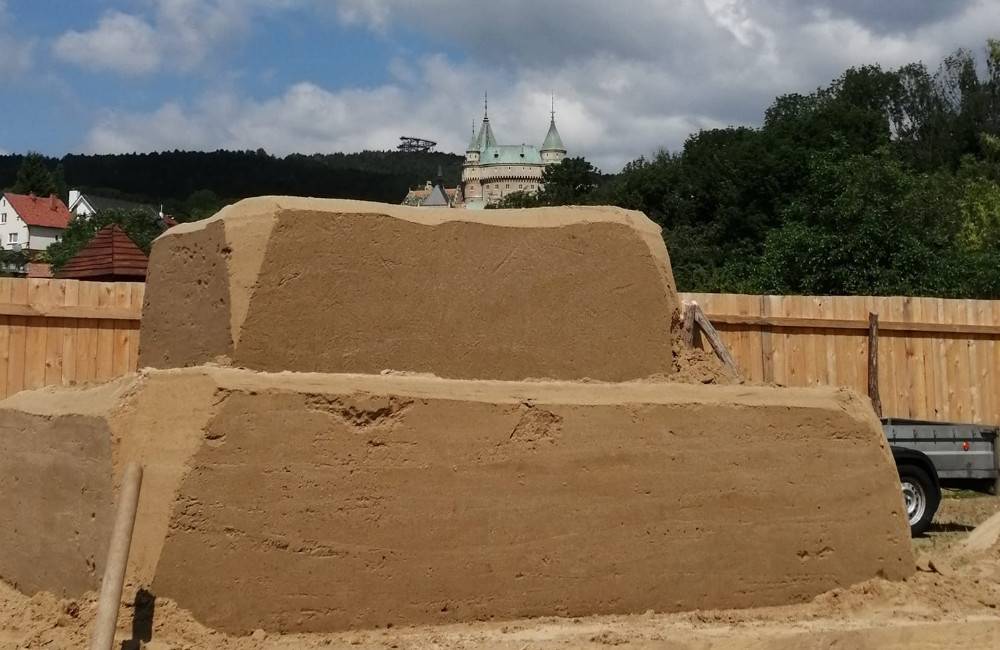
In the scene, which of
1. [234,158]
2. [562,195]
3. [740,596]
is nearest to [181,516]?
[740,596]

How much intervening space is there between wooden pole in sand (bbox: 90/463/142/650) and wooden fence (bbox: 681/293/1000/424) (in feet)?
22.2

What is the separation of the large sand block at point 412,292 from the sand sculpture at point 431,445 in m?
0.01

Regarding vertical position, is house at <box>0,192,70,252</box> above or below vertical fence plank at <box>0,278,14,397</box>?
above

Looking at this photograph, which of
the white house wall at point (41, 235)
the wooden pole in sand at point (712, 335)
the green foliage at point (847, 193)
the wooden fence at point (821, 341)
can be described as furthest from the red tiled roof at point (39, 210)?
the wooden pole in sand at point (712, 335)

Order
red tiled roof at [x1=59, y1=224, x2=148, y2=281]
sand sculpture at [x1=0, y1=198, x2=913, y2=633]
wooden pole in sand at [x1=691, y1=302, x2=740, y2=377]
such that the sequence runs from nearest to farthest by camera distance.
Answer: sand sculpture at [x1=0, y1=198, x2=913, y2=633] → wooden pole in sand at [x1=691, y1=302, x2=740, y2=377] → red tiled roof at [x1=59, y1=224, x2=148, y2=281]

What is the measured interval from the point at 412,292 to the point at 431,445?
0.77m

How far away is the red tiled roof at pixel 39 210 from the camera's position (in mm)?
83875

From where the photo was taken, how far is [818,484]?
514cm

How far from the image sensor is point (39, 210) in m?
85.6

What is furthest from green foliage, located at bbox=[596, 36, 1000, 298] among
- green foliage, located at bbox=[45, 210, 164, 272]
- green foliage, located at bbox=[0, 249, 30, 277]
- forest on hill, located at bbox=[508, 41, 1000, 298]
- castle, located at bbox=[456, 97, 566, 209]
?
castle, located at bbox=[456, 97, 566, 209]

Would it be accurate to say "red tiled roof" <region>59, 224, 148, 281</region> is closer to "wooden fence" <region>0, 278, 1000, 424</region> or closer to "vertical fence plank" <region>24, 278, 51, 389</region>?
"wooden fence" <region>0, 278, 1000, 424</region>

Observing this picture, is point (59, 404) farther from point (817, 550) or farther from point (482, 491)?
point (817, 550)

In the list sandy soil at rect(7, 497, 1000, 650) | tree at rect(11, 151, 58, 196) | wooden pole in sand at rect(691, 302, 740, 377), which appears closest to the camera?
sandy soil at rect(7, 497, 1000, 650)

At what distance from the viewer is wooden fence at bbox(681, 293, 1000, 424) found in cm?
1021
